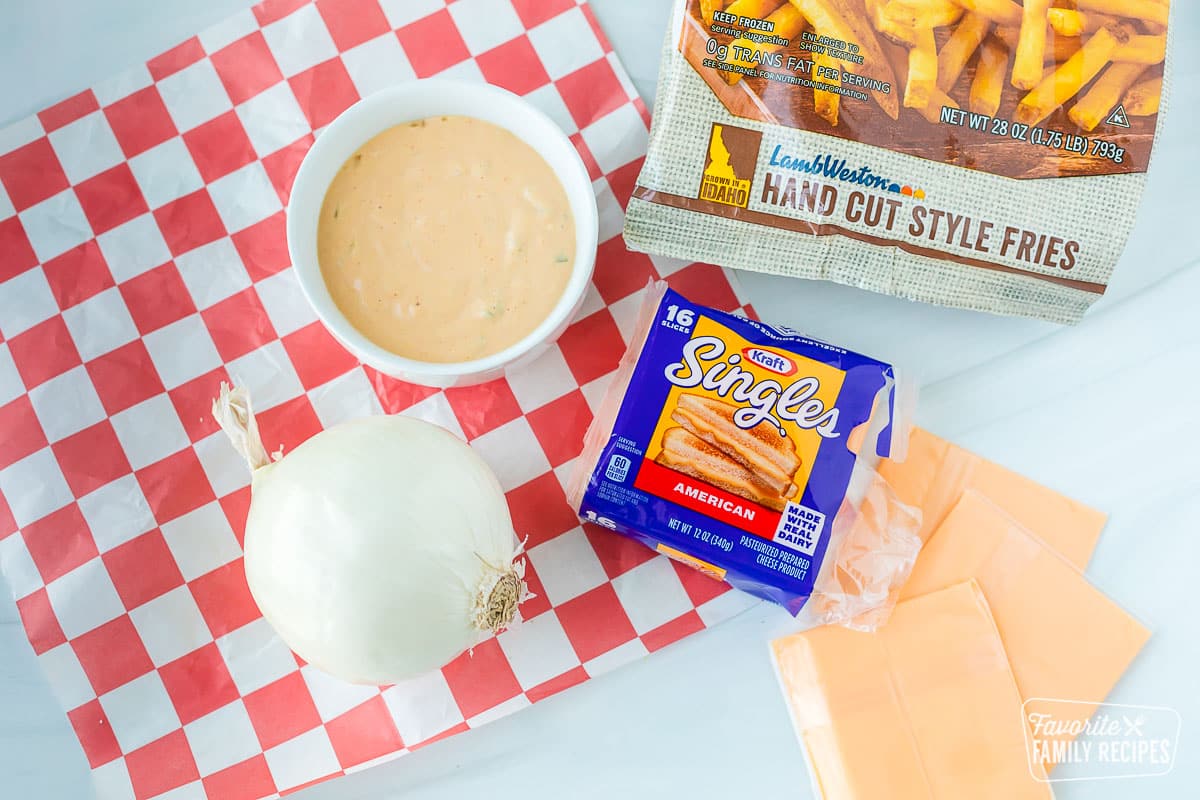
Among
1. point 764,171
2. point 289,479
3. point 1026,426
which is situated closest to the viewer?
point 289,479

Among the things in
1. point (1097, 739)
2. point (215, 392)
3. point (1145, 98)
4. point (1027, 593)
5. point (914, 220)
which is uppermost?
point (1145, 98)

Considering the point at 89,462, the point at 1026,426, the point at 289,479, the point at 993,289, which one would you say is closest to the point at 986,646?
the point at 1026,426

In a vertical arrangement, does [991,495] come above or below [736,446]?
below

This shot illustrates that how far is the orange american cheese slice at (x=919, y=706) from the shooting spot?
106cm

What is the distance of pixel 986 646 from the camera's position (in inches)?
42.1

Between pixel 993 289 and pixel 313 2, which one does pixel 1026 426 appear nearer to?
pixel 993 289

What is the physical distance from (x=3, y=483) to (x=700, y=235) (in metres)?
0.90

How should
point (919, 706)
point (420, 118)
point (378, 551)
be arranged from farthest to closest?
1. point (919, 706)
2. point (420, 118)
3. point (378, 551)

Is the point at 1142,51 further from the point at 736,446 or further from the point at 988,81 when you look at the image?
the point at 736,446

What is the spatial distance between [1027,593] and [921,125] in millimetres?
598

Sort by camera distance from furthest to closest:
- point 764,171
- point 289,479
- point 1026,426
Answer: point 1026,426
point 764,171
point 289,479

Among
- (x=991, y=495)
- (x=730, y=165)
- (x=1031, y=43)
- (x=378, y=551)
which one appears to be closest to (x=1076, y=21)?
(x=1031, y=43)

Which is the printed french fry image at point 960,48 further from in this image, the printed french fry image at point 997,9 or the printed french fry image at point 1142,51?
the printed french fry image at point 1142,51

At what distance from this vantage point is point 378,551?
2.80 ft
